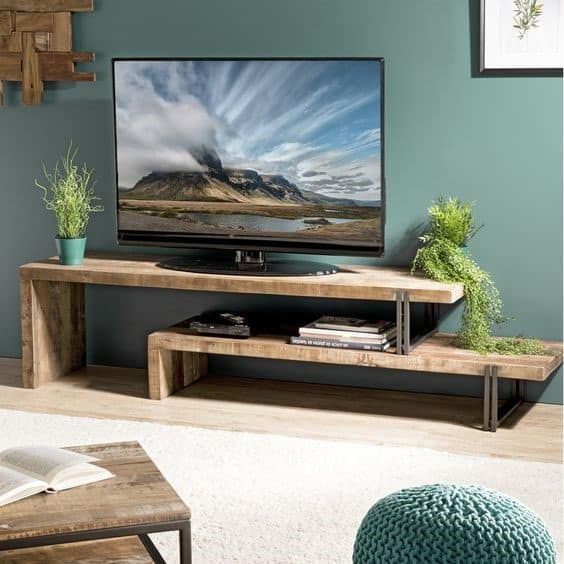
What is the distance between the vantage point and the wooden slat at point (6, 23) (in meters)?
5.34

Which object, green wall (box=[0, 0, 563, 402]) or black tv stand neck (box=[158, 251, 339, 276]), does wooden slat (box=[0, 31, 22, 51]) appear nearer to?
green wall (box=[0, 0, 563, 402])

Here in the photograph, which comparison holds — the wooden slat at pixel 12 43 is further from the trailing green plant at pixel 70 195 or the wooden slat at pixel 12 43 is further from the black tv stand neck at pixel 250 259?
the black tv stand neck at pixel 250 259

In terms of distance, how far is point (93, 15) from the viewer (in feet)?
17.1

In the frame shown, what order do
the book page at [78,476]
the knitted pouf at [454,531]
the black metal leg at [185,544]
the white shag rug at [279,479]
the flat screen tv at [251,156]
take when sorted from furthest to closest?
the flat screen tv at [251,156], the white shag rug at [279,479], the book page at [78,476], the black metal leg at [185,544], the knitted pouf at [454,531]

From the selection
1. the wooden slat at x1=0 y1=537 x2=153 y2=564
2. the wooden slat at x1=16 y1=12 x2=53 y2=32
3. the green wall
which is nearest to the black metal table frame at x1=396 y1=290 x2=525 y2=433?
the green wall

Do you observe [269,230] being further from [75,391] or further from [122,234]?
[75,391]

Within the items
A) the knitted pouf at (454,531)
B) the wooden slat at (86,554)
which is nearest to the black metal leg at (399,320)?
the wooden slat at (86,554)

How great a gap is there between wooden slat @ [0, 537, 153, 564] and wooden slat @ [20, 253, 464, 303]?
168 centimetres

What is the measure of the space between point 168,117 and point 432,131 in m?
1.17

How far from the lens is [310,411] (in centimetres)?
462

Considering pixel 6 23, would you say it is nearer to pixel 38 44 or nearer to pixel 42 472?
pixel 38 44

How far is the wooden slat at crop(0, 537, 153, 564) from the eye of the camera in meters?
2.95

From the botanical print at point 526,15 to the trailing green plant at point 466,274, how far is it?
762 mm

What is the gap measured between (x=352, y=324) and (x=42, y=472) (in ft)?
7.04
